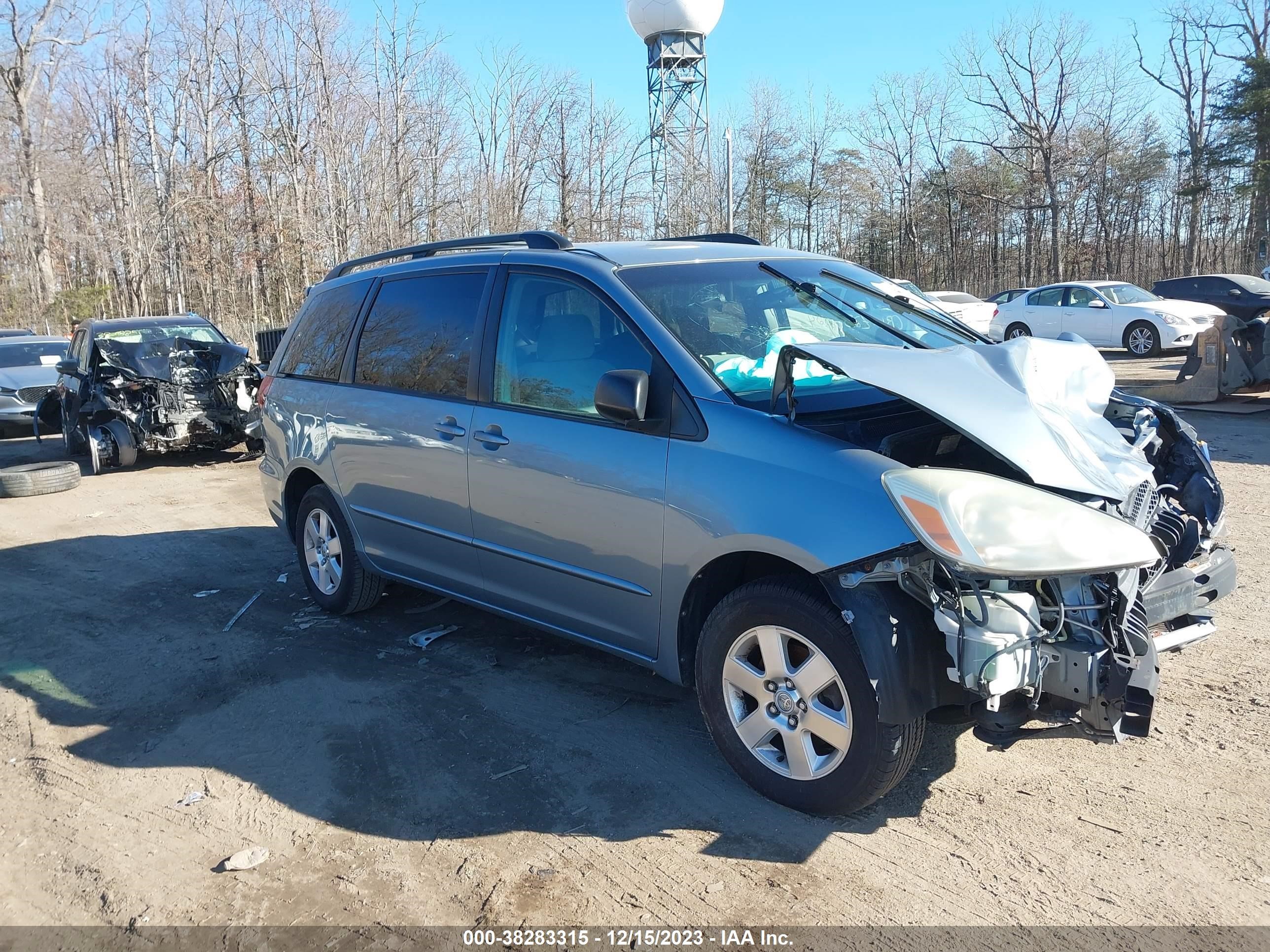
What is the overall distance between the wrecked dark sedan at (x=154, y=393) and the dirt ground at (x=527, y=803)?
672 cm

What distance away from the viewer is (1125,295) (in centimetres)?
1986

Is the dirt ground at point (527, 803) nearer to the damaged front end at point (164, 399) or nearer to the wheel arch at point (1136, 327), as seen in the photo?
the damaged front end at point (164, 399)

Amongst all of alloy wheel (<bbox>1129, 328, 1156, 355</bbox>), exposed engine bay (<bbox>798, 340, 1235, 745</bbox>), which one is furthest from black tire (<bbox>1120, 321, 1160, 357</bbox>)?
exposed engine bay (<bbox>798, 340, 1235, 745</bbox>)

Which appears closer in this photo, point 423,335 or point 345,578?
point 423,335

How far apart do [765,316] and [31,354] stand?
1611 cm

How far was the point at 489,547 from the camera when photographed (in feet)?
14.1

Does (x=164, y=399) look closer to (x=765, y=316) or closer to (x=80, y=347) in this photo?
(x=80, y=347)

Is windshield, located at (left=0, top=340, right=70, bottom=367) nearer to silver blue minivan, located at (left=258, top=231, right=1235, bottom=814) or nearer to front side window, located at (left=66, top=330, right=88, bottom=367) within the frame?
front side window, located at (left=66, top=330, right=88, bottom=367)

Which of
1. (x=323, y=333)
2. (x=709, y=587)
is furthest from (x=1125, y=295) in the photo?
(x=709, y=587)

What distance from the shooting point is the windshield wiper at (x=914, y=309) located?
14.9ft

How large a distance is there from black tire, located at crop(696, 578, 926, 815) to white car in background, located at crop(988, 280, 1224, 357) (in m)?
17.2

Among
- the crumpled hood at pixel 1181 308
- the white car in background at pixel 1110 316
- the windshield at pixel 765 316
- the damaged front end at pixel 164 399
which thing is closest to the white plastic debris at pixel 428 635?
the windshield at pixel 765 316

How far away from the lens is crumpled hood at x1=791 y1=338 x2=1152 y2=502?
9.75 feet

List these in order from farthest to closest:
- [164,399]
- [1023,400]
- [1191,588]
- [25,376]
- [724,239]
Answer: [25,376]
[164,399]
[724,239]
[1191,588]
[1023,400]
